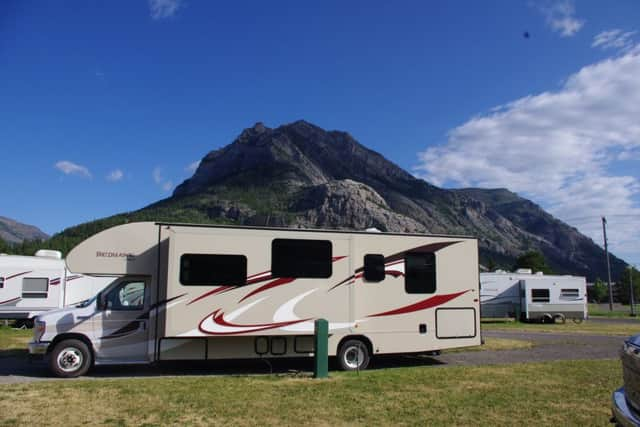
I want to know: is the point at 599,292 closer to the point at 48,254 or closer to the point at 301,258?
the point at 48,254

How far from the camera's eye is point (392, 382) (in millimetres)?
10164

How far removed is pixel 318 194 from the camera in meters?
140

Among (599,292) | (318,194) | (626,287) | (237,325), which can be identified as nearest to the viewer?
(237,325)

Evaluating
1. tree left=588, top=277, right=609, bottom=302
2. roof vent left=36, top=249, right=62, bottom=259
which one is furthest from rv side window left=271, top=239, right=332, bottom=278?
tree left=588, top=277, right=609, bottom=302

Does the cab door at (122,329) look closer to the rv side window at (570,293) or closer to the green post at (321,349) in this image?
the green post at (321,349)

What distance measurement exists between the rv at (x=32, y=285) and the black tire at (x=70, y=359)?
12.2 meters

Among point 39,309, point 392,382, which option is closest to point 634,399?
point 392,382

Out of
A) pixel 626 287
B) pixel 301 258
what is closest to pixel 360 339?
pixel 301 258

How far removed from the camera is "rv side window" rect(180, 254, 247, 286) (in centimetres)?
1134

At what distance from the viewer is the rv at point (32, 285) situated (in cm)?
2262

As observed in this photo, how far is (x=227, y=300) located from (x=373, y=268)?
3458mm

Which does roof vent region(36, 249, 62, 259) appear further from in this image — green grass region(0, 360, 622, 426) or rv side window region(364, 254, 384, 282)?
rv side window region(364, 254, 384, 282)

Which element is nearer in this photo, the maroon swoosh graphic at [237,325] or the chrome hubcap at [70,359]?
the chrome hubcap at [70,359]

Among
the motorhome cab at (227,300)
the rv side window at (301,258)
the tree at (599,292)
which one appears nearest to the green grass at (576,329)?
the motorhome cab at (227,300)
